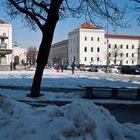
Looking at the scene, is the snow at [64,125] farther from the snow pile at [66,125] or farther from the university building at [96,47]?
the university building at [96,47]

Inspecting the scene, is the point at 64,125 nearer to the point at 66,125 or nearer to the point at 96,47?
the point at 66,125

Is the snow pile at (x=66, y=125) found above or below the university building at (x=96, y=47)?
below

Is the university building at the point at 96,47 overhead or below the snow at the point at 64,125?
overhead

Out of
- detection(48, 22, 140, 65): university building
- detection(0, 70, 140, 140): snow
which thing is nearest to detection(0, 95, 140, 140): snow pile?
detection(0, 70, 140, 140): snow

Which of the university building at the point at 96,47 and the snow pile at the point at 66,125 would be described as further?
the university building at the point at 96,47

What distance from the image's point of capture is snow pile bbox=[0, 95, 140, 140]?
711 cm

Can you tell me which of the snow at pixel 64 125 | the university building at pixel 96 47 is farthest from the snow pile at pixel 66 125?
the university building at pixel 96 47

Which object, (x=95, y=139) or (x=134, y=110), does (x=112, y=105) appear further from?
(x=95, y=139)

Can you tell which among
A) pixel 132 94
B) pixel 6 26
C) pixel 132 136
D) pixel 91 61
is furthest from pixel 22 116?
pixel 91 61

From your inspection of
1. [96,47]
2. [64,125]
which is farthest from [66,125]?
[96,47]

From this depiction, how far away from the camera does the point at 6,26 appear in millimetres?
139250

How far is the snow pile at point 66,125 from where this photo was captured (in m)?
7.11

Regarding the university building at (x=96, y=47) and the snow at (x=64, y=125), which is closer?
Result: the snow at (x=64, y=125)

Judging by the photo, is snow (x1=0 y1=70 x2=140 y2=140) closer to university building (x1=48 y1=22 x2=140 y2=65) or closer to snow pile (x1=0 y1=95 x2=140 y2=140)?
snow pile (x1=0 y1=95 x2=140 y2=140)
